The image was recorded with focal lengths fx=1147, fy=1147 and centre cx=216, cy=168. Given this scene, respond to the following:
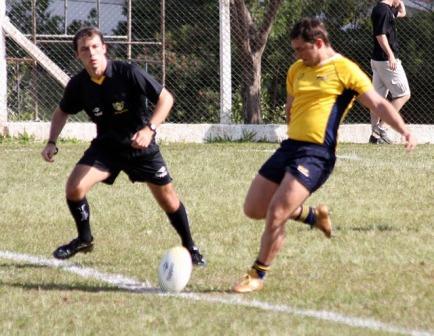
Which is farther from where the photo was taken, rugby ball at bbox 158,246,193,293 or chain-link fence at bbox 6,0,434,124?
chain-link fence at bbox 6,0,434,124

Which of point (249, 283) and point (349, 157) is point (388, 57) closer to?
point (349, 157)

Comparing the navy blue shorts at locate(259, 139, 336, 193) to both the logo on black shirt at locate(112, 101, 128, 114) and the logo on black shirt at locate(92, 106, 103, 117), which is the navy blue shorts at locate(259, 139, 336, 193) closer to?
the logo on black shirt at locate(112, 101, 128, 114)

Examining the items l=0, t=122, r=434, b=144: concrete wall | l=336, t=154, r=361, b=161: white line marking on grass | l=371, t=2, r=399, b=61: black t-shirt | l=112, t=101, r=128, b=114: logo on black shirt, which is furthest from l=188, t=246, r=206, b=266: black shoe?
l=0, t=122, r=434, b=144: concrete wall

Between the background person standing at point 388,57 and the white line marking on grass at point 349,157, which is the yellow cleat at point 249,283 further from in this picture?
the background person standing at point 388,57

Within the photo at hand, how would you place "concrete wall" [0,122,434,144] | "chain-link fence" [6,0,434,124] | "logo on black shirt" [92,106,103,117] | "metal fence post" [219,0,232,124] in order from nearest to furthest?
"logo on black shirt" [92,106,103,117] < "concrete wall" [0,122,434,144] < "metal fence post" [219,0,232,124] < "chain-link fence" [6,0,434,124]

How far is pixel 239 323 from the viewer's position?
5730 mm

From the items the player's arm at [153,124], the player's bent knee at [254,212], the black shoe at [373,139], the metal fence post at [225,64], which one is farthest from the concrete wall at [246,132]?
the player's bent knee at [254,212]

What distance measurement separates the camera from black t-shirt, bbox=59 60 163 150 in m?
7.31

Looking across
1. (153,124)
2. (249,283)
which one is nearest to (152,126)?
(153,124)

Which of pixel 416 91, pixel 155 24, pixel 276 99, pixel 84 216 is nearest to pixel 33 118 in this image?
pixel 155 24

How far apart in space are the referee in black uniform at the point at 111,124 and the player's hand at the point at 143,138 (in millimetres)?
85

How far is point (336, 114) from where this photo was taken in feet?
22.2

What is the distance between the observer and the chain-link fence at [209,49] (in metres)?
17.0

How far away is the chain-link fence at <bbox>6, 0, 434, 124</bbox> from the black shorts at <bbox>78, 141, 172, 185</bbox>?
8.77 metres
